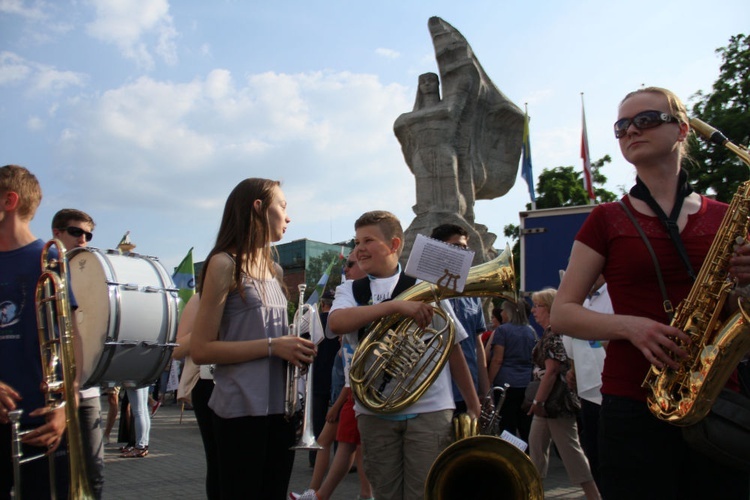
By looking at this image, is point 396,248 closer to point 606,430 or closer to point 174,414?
point 606,430

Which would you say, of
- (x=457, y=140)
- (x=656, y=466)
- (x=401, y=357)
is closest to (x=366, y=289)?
(x=401, y=357)

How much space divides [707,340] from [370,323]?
2005mm

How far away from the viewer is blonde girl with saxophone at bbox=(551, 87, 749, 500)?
2385 mm

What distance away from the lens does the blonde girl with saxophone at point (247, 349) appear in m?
3.17

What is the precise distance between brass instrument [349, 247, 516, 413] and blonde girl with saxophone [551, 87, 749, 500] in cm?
127

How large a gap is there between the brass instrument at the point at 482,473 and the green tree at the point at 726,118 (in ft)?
72.5

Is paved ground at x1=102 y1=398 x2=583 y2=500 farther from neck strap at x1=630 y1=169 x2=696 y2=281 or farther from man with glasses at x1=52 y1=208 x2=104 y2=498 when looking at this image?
neck strap at x1=630 y1=169 x2=696 y2=281

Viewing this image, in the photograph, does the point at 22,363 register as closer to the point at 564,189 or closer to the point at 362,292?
the point at 362,292

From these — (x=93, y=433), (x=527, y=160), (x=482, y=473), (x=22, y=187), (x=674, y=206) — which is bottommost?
(x=482, y=473)

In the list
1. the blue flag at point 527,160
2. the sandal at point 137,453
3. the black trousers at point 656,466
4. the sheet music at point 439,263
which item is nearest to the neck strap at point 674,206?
the black trousers at point 656,466

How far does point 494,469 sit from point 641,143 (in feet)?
6.34

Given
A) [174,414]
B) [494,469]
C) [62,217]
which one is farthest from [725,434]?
[174,414]

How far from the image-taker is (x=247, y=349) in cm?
323

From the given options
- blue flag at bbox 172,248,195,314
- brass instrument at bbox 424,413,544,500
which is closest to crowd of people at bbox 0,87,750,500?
brass instrument at bbox 424,413,544,500
